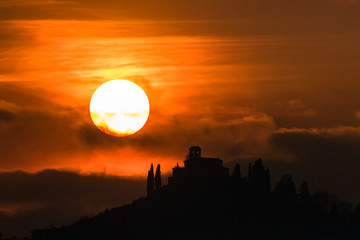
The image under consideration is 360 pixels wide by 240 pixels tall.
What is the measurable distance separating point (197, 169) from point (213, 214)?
962 cm

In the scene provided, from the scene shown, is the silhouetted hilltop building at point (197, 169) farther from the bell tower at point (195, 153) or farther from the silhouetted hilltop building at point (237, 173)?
the silhouetted hilltop building at point (237, 173)

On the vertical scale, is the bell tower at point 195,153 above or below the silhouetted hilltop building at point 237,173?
above

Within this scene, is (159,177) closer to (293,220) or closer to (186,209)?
(186,209)

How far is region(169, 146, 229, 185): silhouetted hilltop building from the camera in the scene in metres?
170

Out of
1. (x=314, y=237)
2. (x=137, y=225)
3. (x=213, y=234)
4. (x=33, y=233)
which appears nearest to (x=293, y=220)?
(x=314, y=237)

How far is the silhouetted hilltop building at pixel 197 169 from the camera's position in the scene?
170m

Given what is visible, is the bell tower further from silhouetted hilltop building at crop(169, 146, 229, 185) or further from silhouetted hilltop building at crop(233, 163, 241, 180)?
silhouetted hilltop building at crop(233, 163, 241, 180)

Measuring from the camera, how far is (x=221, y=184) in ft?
561

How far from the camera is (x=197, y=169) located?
561ft

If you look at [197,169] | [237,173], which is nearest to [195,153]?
[197,169]

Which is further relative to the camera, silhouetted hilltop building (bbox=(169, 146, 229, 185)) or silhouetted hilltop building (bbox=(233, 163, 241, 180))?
silhouetted hilltop building (bbox=(233, 163, 241, 180))

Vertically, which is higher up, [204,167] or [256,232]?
[204,167]

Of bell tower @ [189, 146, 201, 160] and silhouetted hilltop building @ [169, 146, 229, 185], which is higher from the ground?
bell tower @ [189, 146, 201, 160]

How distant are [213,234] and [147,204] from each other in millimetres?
14689
